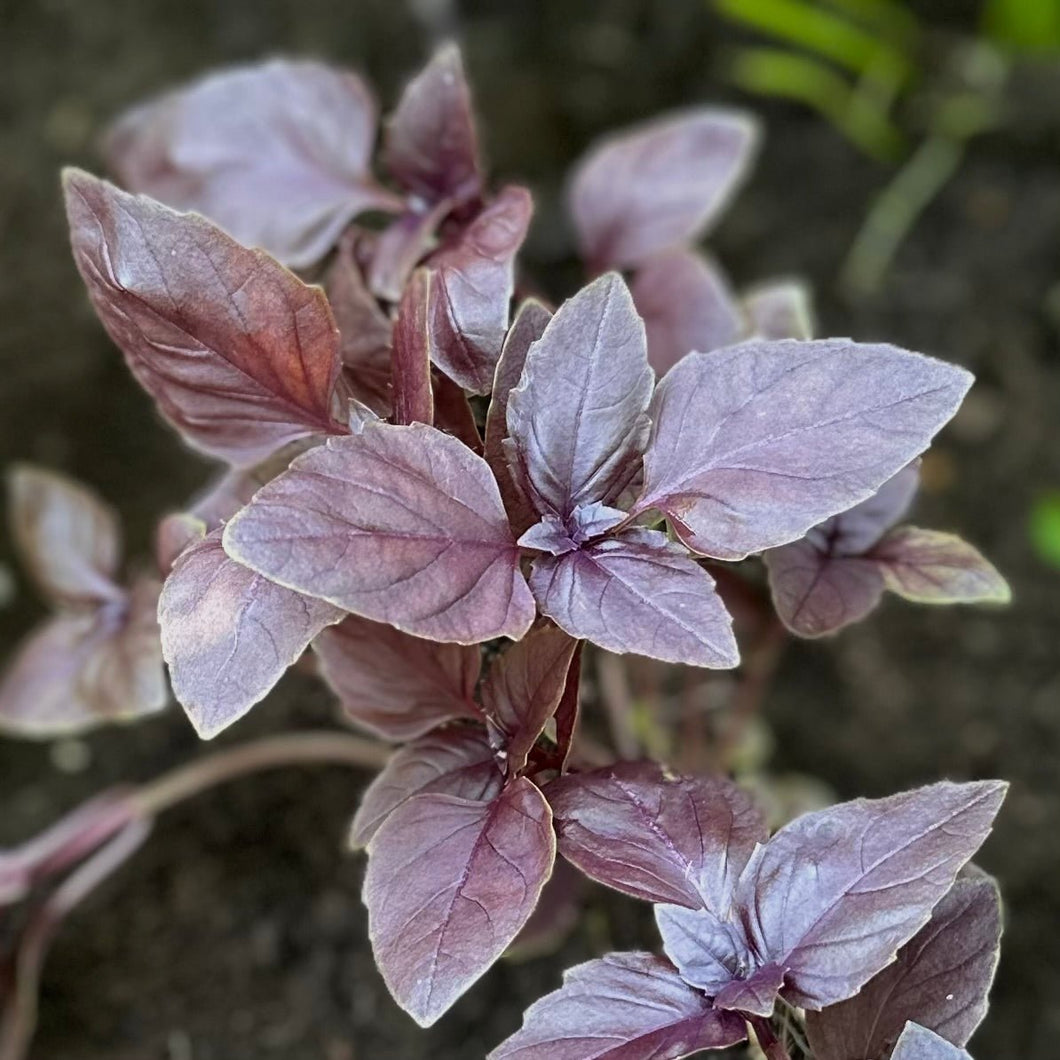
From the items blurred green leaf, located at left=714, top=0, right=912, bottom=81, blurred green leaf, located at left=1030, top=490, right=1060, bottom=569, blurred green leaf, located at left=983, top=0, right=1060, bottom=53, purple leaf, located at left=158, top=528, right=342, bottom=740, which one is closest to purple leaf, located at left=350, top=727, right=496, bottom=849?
Answer: purple leaf, located at left=158, top=528, right=342, bottom=740

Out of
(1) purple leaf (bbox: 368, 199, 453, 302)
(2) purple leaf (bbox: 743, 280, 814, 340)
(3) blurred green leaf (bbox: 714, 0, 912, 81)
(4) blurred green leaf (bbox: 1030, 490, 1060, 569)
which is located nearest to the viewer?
(1) purple leaf (bbox: 368, 199, 453, 302)

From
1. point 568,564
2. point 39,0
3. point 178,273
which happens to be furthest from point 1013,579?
point 39,0

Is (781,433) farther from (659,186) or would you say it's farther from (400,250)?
(659,186)

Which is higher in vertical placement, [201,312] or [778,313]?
[201,312]

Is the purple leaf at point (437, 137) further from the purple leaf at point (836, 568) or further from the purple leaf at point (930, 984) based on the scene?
the purple leaf at point (930, 984)

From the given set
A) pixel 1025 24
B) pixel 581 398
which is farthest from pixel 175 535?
pixel 1025 24

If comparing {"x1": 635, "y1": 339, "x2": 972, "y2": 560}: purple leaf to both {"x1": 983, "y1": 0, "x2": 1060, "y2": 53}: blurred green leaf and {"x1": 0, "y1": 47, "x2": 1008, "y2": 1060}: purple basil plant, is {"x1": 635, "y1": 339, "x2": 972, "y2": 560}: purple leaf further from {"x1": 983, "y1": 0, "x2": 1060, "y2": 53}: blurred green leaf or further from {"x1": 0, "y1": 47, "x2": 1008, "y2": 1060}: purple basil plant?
{"x1": 983, "y1": 0, "x2": 1060, "y2": 53}: blurred green leaf

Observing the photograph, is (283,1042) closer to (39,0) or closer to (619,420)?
(619,420)
